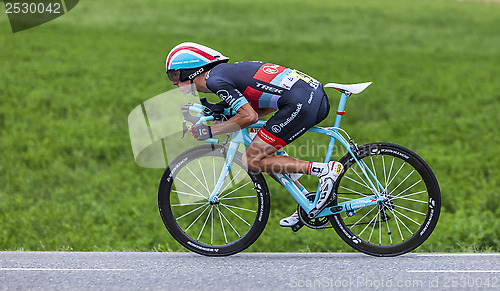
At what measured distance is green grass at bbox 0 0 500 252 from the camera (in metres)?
9.18

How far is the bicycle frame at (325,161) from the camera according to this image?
576cm

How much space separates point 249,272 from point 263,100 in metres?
1.57

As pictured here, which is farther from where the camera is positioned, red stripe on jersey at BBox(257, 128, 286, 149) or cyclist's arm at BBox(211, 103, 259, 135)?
red stripe on jersey at BBox(257, 128, 286, 149)

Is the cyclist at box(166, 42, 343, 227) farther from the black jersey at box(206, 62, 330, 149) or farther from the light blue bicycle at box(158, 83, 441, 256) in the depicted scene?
the light blue bicycle at box(158, 83, 441, 256)

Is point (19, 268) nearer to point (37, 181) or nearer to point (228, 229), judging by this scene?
point (228, 229)

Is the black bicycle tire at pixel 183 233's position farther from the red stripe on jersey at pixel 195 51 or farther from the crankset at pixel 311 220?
the red stripe on jersey at pixel 195 51

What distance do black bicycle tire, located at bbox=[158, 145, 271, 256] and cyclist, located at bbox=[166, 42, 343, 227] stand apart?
191mm

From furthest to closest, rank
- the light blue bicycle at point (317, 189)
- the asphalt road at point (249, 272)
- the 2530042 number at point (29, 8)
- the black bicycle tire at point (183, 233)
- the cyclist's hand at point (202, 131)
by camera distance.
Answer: the 2530042 number at point (29, 8)
the black bicycle tire at point (183, 233)
the light blue bicycle at point (317, 189)
the cyclist's hand at point (202, 131)
the asphalt road at point (249, 272)

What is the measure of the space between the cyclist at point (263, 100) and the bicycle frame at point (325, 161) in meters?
0.11

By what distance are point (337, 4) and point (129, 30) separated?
15807 millimetres

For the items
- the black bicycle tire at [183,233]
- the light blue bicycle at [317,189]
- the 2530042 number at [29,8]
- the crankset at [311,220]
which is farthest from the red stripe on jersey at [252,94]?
the 2530042 number at [29,8]

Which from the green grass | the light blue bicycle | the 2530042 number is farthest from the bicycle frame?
the 2530042 number

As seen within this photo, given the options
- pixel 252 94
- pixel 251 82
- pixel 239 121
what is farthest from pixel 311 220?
pixel 251 82

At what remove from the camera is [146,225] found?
30.6 ft
